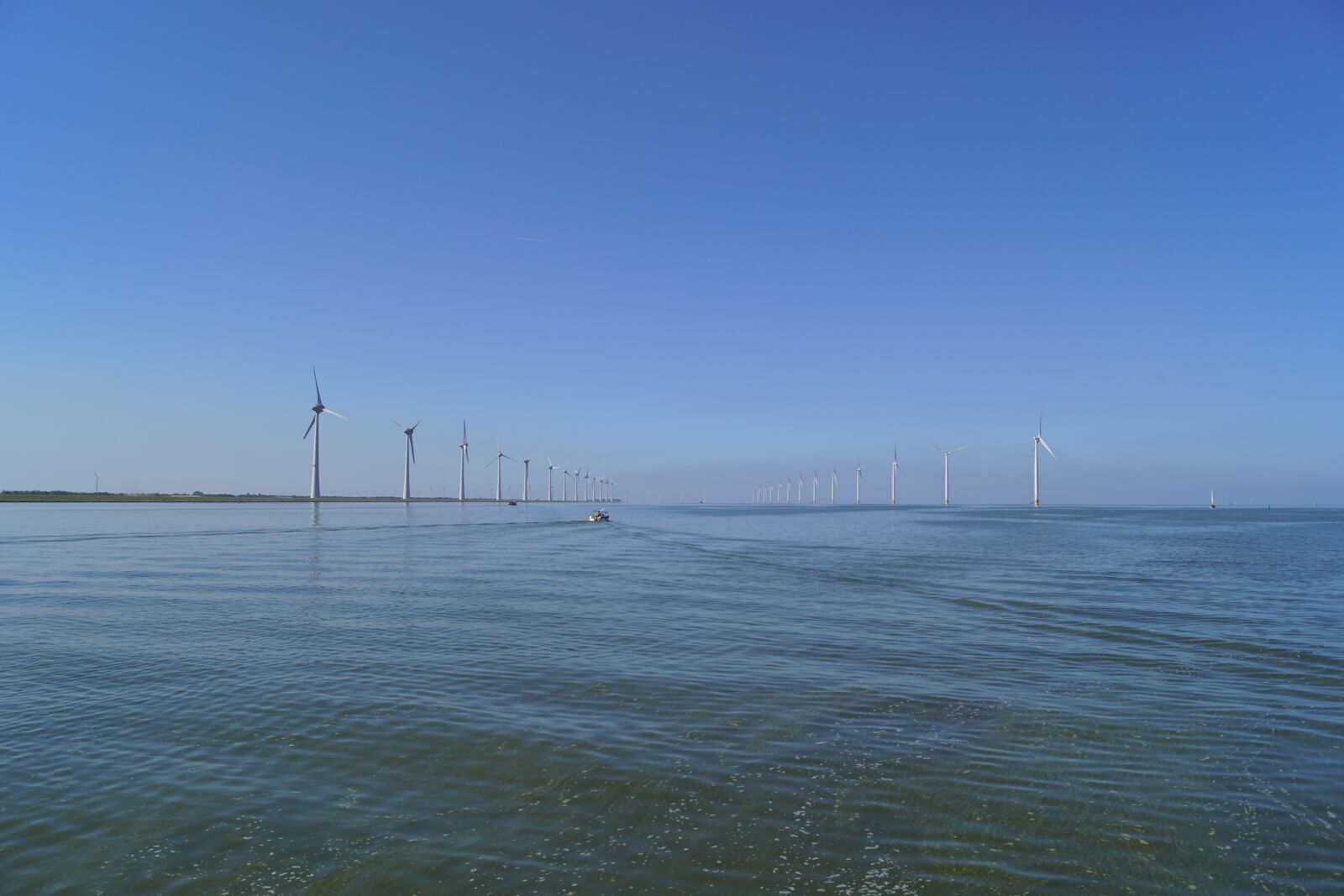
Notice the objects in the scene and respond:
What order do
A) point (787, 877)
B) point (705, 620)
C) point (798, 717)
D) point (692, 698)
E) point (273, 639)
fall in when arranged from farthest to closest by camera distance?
point (705, 620)
point (273, 639)
point (692, 698)
point (798, 717)
point (787, 877)

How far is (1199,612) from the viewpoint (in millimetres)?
24859

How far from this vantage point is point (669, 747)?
36.6 ft

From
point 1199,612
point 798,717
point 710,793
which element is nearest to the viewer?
point 710,793

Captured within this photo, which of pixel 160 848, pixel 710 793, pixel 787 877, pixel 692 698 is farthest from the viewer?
pixel 692 698

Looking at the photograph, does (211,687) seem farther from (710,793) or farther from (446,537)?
(446,537)

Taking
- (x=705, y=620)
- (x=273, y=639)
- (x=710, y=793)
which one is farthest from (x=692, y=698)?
(x=273, y=639)

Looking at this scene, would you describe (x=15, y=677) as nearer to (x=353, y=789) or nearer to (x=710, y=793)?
(x=353, y=789)

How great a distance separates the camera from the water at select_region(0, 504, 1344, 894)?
771 cm

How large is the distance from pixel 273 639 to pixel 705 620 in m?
11.9

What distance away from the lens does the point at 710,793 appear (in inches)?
372

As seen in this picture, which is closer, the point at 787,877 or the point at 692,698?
the point at 787,877

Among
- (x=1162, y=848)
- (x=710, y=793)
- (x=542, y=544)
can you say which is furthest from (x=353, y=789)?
(x=542, y=544)

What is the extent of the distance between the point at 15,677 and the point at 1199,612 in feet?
105

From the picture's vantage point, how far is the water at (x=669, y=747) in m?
7.71
